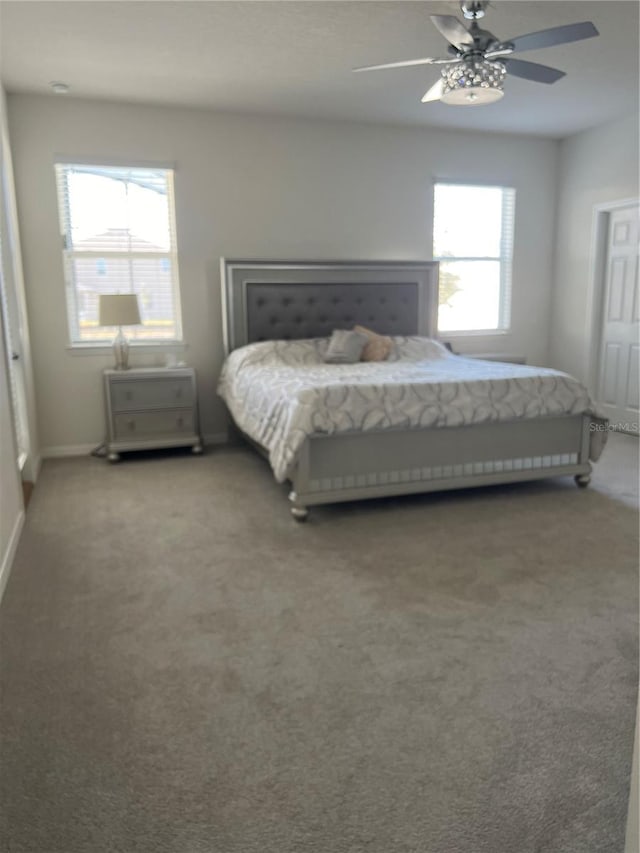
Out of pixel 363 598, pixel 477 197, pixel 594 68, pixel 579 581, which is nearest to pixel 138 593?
pixel 363 598

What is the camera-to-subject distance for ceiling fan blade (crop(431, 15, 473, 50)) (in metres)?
2.51

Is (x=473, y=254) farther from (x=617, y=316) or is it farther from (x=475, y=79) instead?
(x=475, y=79)

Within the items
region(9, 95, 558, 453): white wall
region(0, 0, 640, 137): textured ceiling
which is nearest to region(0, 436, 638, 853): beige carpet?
region(9, 95, 558, 453): white wall

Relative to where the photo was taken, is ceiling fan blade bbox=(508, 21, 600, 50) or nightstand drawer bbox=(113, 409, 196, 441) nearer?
ceiling fan blade bbox=(508, 21, 600, 50)

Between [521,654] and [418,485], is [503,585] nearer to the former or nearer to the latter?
[521,654]

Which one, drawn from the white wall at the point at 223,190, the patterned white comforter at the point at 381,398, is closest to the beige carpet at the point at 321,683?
the patterned white comforter at the point at 381,398

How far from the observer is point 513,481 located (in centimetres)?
380

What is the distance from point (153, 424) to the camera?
4.82m

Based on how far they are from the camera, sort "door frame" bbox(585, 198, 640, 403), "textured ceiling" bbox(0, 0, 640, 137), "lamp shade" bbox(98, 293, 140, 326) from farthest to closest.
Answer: "door frame" bbox(585, 198, 640, 403) < "lamp shade" bbox(98, 293, 140, 326) < "textured ceiling" bbox(0, 0, 640, 137)

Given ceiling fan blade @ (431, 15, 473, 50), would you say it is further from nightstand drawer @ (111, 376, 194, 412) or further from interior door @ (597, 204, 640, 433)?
interior door @ (597, 204, 640, 433)

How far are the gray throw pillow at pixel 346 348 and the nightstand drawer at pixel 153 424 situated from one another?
1.18 meters

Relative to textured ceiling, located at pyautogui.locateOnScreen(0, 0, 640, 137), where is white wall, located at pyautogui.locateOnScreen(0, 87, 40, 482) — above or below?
below

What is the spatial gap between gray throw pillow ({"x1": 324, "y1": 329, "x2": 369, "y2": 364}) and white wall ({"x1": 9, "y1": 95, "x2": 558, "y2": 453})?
1002mm

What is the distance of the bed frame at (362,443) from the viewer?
11.1ft
